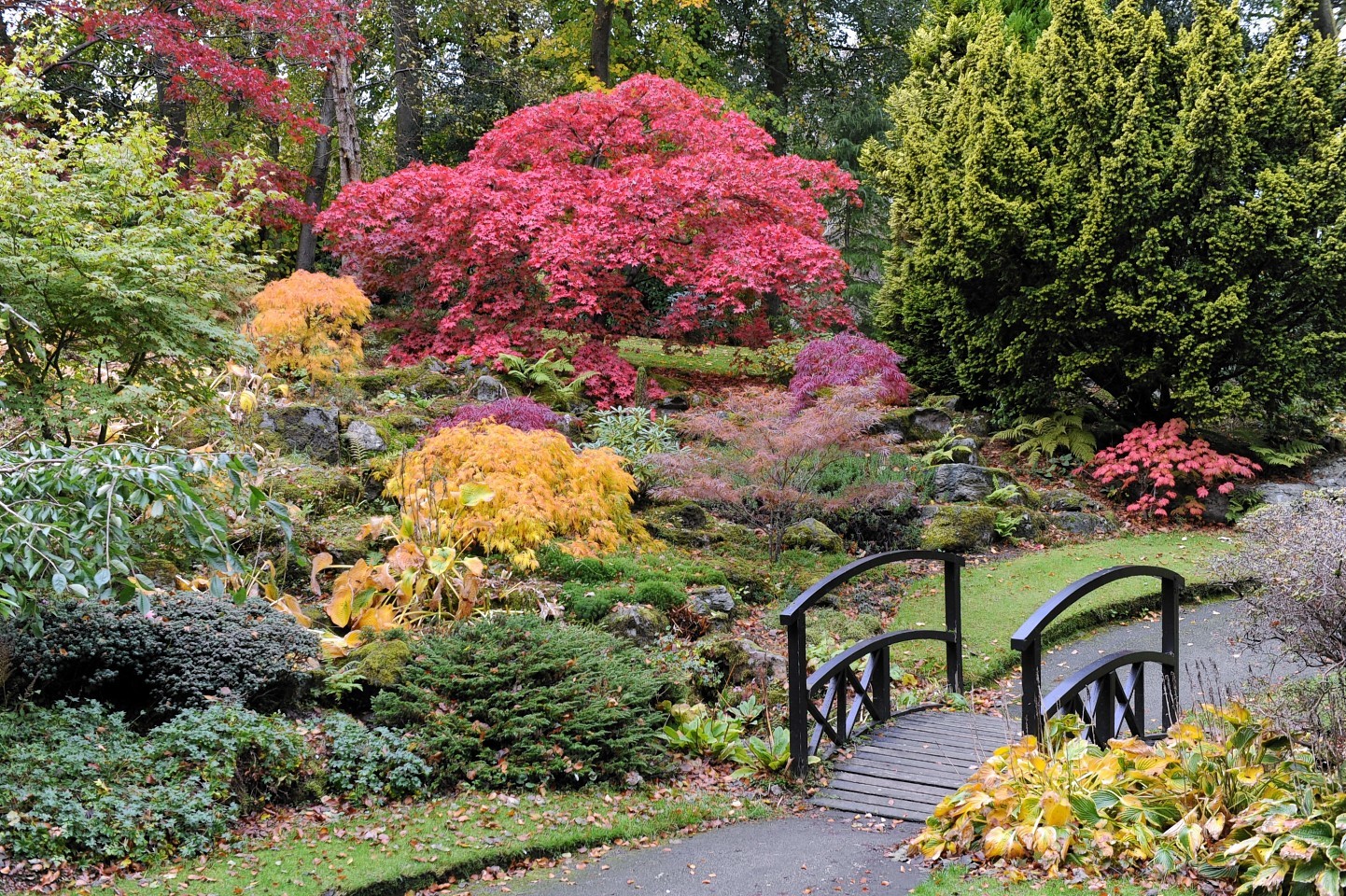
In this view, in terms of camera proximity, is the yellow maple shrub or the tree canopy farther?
the tree canopy

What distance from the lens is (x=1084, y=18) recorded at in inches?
531

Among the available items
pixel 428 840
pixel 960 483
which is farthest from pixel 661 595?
pixel 960 483

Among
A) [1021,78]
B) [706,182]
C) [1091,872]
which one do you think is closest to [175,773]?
[1091,872]

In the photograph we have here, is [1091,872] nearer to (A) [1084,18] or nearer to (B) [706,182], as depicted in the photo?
(B) [706,182]

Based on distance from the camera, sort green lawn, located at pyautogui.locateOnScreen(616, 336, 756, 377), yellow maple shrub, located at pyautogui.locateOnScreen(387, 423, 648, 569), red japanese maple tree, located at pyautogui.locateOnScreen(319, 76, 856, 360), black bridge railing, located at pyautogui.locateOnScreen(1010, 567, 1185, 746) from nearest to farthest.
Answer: black bridge railing, located at pyautogui.locateOnScreen(1010, 567, 1185, 746) < yellow maple shrub, located at pyautogui.locateOnScreen(387, 423, 648, 569) < red japanese maple tree, located at pyautogui.locateOnScreen(319, 76, 856, 360) < green lawn, located at pyautogui.locateOnScreen(616, 336, 756, 377)

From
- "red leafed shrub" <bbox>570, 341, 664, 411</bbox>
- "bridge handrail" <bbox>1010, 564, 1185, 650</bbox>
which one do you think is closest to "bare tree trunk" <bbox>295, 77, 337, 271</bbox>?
"red leafed shrub" <bbox>570, 341, 664, 411</bbox>

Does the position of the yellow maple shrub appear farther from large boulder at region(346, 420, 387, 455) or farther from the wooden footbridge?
the wooden footbridge

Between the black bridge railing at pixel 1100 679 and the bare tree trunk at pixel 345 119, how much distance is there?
40.9 ft

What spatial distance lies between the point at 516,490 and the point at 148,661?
3.13 meters

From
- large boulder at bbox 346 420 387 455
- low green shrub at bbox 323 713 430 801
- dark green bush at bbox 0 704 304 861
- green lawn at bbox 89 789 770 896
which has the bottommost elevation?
green lawn at bbox 89 789 770 896

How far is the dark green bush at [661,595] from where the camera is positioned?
7.87 meters

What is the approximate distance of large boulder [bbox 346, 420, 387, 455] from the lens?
9906 millimetres

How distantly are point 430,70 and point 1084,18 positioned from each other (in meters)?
10.7

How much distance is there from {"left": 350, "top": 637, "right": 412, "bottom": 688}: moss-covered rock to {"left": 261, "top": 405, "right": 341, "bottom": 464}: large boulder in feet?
12.2
